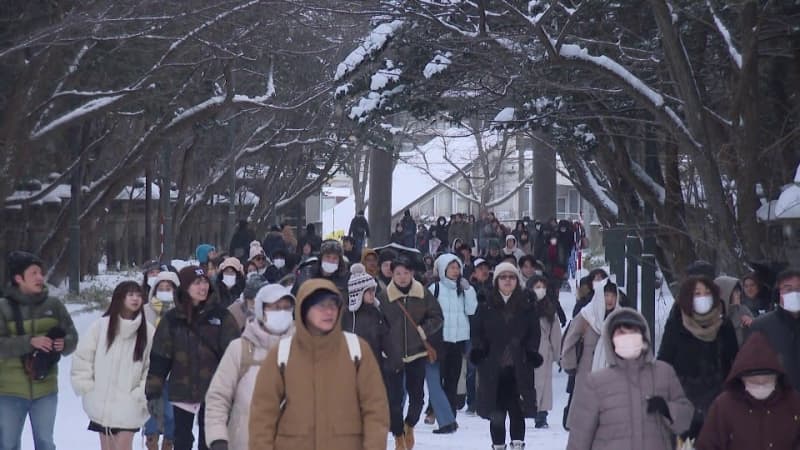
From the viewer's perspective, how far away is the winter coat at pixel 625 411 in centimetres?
679

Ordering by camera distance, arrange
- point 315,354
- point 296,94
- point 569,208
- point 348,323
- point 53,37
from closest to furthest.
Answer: point 315,354
point 348,323
point 53,37
point 296,94
point 569,208

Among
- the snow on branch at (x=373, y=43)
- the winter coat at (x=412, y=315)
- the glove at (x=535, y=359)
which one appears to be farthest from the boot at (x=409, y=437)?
the snow on branch at (x=373, y=43)

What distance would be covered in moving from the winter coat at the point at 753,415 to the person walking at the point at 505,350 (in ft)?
13.7

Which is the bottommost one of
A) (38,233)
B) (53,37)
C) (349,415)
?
(349,415)

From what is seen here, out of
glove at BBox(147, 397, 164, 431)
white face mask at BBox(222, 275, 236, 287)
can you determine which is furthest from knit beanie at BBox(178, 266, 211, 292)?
white face mask at BBox(222, 275, 236, 287)

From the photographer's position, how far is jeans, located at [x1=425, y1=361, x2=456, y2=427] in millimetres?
12633

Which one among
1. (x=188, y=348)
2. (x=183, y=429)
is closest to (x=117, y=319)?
(x=188, y=348)

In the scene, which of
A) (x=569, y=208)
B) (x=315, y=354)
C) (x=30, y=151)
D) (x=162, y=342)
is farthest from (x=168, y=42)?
(x=569, y=208)

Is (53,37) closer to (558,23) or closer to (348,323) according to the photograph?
(558,23)

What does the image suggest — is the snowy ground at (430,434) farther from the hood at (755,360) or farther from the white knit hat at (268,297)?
the hood at (755,360)

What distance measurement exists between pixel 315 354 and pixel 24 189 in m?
23.0

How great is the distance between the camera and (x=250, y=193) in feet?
165

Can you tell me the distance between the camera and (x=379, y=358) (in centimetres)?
1093

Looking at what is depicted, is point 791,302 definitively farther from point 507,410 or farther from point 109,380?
point 109,380
